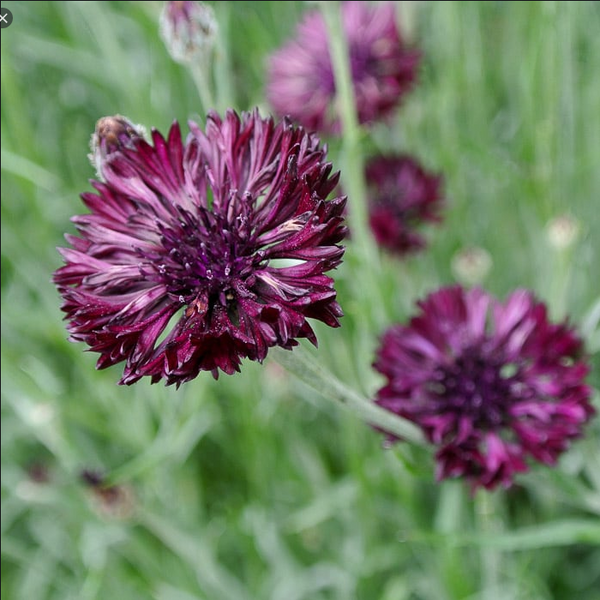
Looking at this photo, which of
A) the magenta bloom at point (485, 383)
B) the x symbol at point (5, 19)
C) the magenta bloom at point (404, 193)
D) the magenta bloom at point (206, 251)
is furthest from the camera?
the magenta bloom at point (404, 193)

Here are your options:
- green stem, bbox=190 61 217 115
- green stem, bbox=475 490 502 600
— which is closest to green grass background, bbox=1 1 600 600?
green stem, bbox=475 490 502 600

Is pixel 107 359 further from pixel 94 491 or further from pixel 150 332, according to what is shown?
pixel 94 491

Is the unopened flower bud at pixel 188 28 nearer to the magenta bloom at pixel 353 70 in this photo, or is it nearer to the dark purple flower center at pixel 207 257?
the dark purple flower center at pixel 207 257

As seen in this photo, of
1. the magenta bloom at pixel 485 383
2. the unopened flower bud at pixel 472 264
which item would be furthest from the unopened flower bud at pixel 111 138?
the unopened flower bud at pixel 472 264

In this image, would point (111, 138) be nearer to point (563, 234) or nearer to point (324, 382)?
point (324, 382)

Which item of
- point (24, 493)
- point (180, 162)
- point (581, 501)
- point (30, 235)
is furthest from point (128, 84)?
point (581, 501)

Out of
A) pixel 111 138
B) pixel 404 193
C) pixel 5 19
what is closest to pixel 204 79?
pixel 111 138
